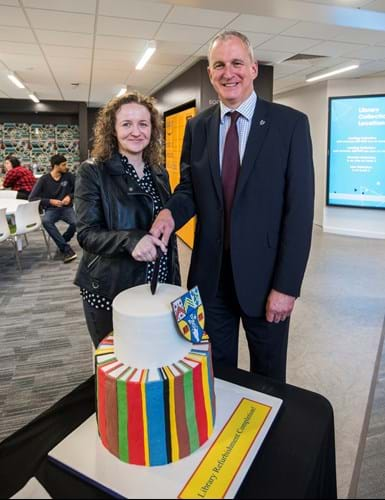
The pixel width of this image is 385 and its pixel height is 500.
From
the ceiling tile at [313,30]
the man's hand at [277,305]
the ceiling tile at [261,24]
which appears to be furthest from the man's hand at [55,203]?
the man's hand at [277,305]

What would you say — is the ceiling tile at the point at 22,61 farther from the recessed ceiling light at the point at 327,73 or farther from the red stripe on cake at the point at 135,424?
the red stripe on cake at the point at 135,424

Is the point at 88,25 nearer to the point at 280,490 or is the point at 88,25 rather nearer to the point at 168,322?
the point at 168,322

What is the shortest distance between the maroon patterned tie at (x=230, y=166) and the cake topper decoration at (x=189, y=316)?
53 cm

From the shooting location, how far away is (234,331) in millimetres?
1532

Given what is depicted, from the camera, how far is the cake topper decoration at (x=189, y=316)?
856 mm

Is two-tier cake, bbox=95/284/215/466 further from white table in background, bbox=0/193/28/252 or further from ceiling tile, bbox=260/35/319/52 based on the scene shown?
white table in background, bbox=0/193/28/252

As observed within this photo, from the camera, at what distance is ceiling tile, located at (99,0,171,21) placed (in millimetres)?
3309

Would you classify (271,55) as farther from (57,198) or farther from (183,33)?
(57,198)

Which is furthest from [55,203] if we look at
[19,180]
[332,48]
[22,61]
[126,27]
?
[332,48]

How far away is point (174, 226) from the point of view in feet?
4.41

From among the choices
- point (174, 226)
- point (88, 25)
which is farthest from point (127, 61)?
point (174, 226)

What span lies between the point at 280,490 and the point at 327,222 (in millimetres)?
7105

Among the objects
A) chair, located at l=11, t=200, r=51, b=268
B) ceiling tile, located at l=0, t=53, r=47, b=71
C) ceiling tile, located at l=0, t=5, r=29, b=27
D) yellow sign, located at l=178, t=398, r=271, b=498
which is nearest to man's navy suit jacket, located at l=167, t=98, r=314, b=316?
yellow sign, located at l=178, t=398, r=271, b=498

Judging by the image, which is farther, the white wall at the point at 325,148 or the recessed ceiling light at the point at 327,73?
the white wall at the point at 325,148
